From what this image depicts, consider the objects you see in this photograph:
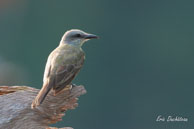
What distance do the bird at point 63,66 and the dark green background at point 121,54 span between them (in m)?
19.8

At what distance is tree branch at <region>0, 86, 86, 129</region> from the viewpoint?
538cm

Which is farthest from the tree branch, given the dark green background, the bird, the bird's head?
the dark green background

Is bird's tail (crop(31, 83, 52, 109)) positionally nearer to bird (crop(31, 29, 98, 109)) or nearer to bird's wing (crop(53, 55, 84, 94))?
bird (crop(31, 29, 98, 109))

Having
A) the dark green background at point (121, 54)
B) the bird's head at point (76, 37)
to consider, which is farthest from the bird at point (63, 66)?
the dark green background at point (121, 54)

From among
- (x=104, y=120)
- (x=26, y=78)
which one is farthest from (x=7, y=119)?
(x=26, y=78)

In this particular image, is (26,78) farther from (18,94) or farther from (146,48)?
(18,94)

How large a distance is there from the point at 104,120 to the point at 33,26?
36.9 feet

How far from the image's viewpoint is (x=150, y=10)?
143 feet

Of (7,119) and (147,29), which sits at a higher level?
(147,29)

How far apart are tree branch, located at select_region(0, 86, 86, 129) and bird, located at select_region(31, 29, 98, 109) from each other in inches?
3.7

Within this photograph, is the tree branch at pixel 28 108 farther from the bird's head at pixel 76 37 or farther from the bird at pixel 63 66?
the bird's head at pixel 76 37

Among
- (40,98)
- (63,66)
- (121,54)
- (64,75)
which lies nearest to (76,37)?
(63,66)

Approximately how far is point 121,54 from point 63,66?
29.1 m

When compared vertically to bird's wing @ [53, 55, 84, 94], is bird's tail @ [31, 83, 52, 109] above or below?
below
